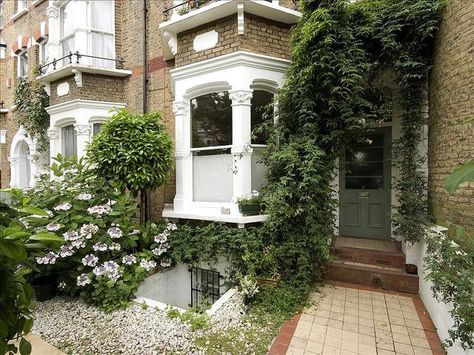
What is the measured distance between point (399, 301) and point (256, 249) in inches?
86.4

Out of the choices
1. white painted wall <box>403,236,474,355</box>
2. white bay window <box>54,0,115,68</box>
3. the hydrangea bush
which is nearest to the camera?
white painted wall <box>403,236,474,355</box>

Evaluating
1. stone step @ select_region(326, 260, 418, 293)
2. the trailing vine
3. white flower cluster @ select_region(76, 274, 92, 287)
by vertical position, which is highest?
the trailing vine

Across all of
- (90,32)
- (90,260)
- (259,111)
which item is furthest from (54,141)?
(259,111)

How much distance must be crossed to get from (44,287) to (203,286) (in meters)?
2.58

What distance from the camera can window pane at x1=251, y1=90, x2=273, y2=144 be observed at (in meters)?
5.14

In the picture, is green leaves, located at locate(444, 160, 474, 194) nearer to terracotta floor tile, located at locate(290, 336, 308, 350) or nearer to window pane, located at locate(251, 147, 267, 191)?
terracotta floor tile, located at locate(290, 336, 308, 350)

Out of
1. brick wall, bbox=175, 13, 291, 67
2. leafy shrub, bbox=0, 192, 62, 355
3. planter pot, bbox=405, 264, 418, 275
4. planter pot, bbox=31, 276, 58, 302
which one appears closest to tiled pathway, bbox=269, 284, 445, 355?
Answer: planter pot, bbox=405, 264, 418, 275

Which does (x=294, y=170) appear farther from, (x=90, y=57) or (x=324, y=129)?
(x=90, y=57)

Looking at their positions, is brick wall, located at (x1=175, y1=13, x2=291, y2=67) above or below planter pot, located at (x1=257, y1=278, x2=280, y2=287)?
above

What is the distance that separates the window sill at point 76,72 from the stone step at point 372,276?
6.92 metres

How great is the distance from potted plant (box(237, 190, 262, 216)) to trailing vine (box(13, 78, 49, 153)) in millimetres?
7411

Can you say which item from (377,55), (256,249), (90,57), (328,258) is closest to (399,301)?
(328,258)

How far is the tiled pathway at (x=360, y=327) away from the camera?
306 centimetres

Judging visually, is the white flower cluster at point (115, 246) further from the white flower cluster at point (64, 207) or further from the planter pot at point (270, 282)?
the planter pot at point (270, 282)
